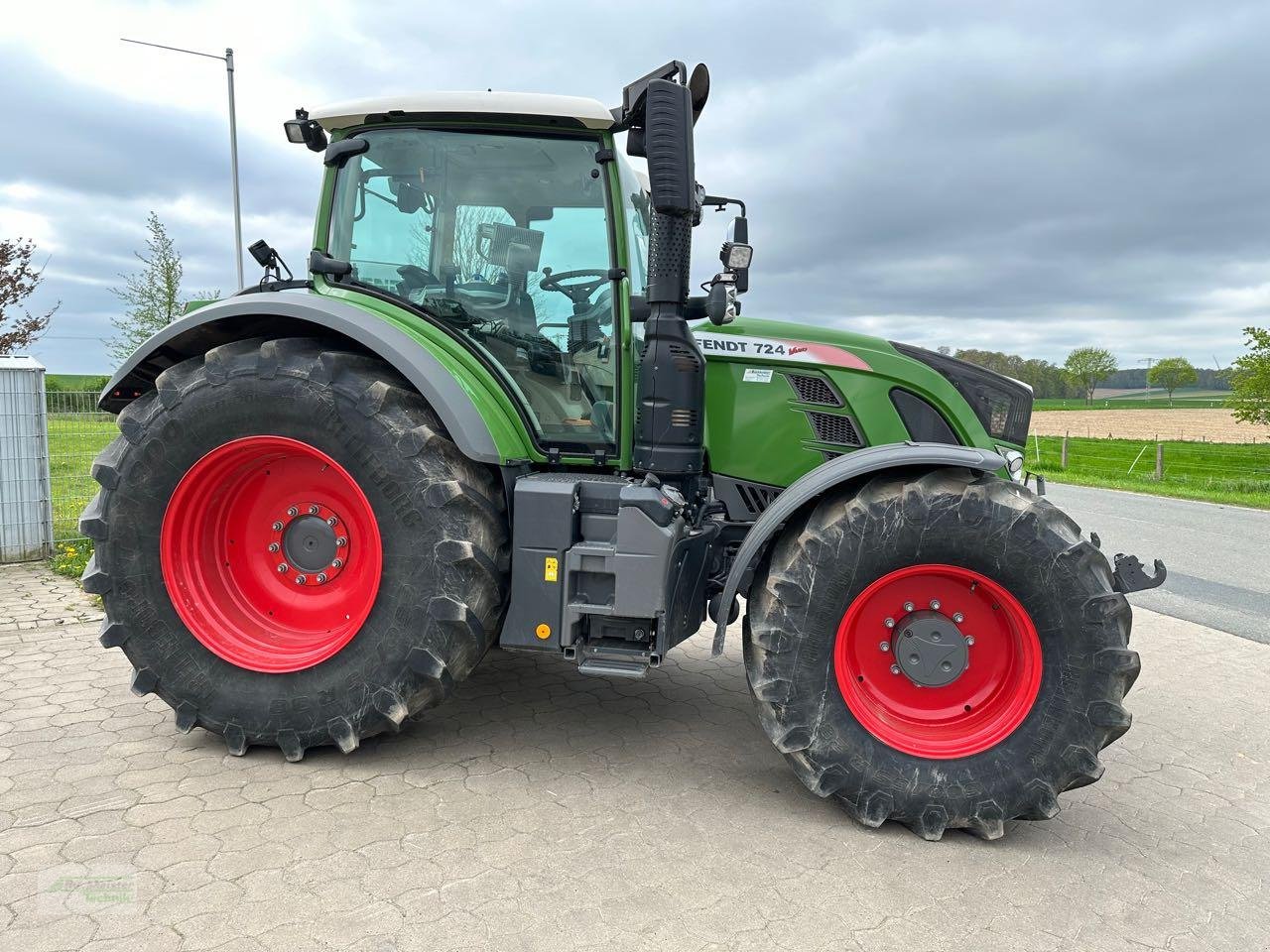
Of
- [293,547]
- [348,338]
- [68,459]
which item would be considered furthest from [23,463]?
[348,338]

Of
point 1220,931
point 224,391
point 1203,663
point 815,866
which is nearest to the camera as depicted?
point 1220,931

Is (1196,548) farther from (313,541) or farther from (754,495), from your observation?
(313,541)

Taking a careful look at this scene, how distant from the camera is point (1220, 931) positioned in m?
2.40

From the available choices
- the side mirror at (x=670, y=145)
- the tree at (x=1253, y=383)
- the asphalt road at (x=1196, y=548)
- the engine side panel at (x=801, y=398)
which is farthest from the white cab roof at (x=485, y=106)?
the tree at (x=1253, y=383)

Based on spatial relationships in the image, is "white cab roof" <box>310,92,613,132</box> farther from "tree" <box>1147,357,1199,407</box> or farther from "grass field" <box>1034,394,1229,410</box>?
"tree" <box>1147,357,1199,407</box>

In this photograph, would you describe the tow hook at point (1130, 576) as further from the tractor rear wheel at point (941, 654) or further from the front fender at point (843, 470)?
the front fender at point (843, 470)

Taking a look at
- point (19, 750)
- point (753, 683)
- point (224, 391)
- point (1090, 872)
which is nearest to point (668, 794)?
point (753, 683)

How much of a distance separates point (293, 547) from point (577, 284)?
64.4 inches

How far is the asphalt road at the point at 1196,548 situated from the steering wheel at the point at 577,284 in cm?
547

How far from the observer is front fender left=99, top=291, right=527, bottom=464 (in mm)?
3162

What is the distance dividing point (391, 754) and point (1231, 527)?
12244 millimetres

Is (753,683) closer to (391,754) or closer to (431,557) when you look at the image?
(431,557)

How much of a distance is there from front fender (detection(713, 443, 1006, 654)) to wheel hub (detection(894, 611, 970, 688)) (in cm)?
56

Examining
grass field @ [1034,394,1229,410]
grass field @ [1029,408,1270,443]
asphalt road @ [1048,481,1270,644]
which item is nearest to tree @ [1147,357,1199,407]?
grass field @ [1034,394,1229,410]
